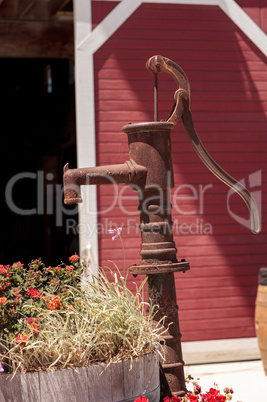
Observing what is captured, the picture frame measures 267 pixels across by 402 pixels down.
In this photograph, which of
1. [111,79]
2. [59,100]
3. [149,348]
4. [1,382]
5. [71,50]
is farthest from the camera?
[59,100]

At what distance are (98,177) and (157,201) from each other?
9.4 inches

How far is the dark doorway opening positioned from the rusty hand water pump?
8.17m

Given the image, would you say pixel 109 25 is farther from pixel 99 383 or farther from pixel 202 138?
pixel 99 383

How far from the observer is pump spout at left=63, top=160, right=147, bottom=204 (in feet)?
7.33

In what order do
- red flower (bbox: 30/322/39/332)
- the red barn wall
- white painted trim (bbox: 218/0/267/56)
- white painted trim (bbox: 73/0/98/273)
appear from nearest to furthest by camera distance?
red flower (bbox: 30/322/39/332), white painted trim (bbox: 73/0/98/273), the red barn wall, white painted trim (bbox: 218/0/267/56)

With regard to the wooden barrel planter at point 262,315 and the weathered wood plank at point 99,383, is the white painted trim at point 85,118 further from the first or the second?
the weathered wood plank at point 99,383

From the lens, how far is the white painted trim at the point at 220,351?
18.2ft

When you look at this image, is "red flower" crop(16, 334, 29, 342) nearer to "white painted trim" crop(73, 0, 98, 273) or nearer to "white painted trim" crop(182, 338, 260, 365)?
"white painted trim" crop(73, 0, 98, 273)

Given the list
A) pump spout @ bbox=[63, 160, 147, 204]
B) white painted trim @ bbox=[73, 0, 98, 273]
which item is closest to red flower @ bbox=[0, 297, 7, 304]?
pump spout @ bbox=[63, 160, 147, 204]

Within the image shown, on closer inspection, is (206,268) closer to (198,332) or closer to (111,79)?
(198,332)

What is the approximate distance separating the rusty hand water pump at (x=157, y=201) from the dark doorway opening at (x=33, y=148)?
8.17m

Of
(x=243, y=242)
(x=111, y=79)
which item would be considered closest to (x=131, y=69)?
(x=111, y=79)

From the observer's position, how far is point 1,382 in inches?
79.6

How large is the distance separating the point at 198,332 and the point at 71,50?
4.15 metres
